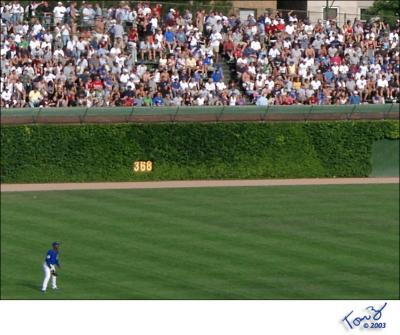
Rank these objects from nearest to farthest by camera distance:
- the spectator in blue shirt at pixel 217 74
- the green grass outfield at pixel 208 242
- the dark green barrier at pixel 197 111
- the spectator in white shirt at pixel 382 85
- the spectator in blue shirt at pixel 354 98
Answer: the green grass outfield at pixel 208 242, the spectator in white shirt at pixel 382 85, the spectator in blue shirt at pixel 217 74, the spectator in blue shirt at pixel 354 98, the dark green barrier at pixel 197 111

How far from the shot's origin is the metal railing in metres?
45.2

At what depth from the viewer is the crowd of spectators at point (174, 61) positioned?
35031mm

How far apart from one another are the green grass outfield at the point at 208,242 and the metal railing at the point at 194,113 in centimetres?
304

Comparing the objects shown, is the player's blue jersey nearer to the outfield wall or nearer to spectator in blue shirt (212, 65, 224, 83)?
spectator in blue shirt (212, 65, 224, 83)

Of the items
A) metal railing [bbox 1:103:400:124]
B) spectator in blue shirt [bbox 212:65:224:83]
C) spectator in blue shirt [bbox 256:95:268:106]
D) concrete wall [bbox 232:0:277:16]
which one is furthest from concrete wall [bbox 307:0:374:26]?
concrete wall [bbox 232:0:277:16]

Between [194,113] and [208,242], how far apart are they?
11.1m

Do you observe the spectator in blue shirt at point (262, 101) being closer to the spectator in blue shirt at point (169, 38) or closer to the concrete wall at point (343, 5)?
the concrete wall at point (343, 5)

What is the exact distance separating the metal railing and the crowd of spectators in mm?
1221

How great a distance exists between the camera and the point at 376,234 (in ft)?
124

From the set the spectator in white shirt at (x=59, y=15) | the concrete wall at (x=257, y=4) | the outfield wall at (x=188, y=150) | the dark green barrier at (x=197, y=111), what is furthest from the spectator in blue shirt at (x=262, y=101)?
the concrete wall at (x=257, y=4)

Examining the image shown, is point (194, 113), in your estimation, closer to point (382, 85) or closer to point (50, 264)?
point (382, 85)

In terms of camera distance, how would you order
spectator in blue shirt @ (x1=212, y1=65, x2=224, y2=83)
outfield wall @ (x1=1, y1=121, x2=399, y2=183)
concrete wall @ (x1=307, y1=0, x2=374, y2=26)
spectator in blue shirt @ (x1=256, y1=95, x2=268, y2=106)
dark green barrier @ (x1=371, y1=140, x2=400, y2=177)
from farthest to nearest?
1. dark green barrier @ (x1=371, y1=140, x2=400, y2=177)
2. outfield wall @ (x1=1, y1=121, x2=399, y2=183)
3. spectator in blue shirt @ (x1=256, y1=95, x2=268, y2=106)
4. concrete wall @ (x1=307, y1=0, x2=374, y2=26)
5. spectator in blue shirt @ (x1=212, y1=65, x2=224, y2=83)
